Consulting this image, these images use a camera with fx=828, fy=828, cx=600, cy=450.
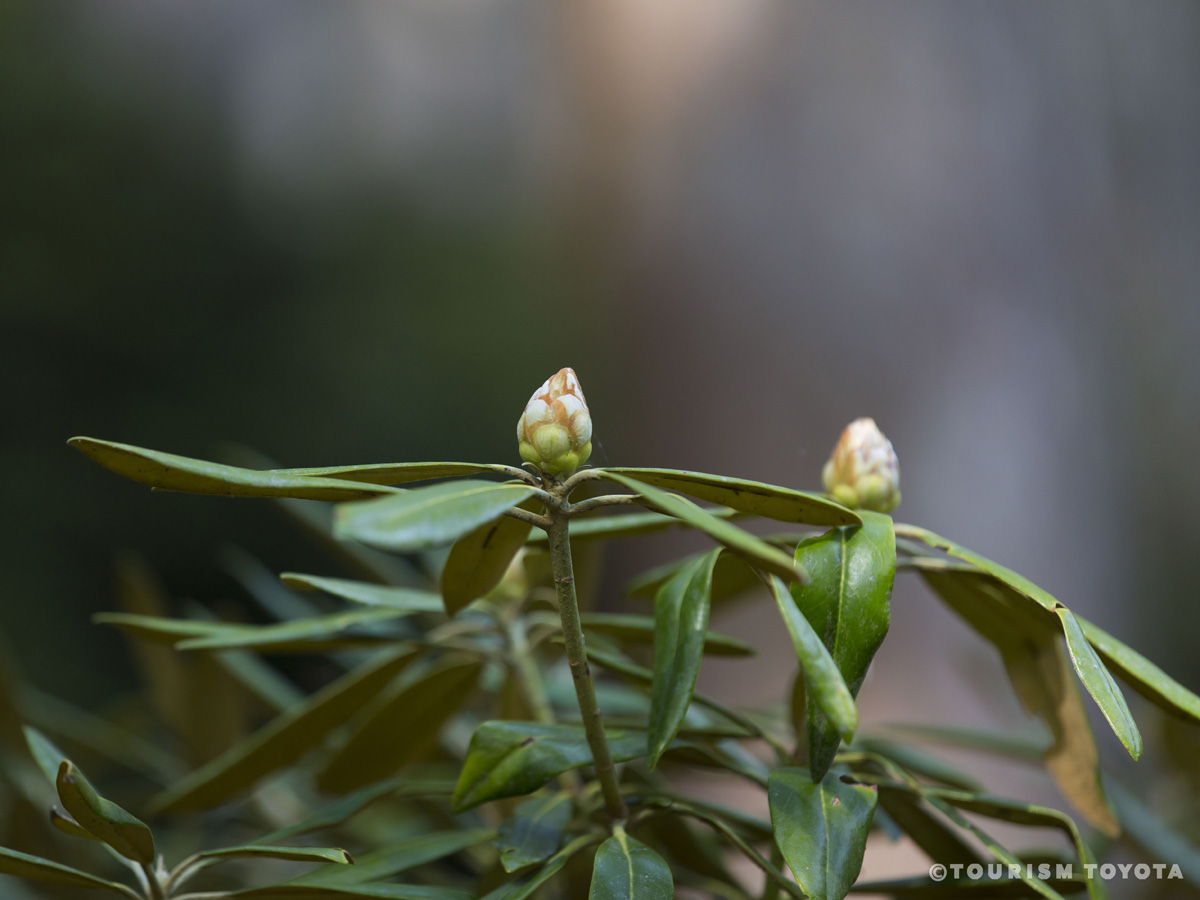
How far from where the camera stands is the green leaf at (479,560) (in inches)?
13.0

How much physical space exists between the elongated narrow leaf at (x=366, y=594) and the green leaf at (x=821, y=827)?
0.19 meters

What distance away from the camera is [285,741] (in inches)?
17.6

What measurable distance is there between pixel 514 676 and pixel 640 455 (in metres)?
0.83

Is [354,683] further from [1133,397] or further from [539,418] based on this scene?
[1133,397]

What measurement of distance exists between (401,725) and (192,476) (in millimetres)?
268

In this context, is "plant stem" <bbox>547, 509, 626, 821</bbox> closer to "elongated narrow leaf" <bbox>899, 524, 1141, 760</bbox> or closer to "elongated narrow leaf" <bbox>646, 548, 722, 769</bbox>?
"elongated narrow leaf" <bbox>646, 548, 722, 769</bbox>

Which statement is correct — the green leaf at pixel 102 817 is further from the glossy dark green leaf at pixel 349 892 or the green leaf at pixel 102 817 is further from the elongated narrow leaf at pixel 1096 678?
the elongated narrow leaf at pixel 1096 678

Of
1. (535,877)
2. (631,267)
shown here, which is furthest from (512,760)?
(631,267)

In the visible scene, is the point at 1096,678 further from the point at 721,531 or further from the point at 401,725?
the point at 401,725

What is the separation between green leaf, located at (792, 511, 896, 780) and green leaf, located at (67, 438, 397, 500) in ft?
0.49

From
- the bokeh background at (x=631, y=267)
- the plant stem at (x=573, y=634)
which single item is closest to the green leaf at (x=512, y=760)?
the plant stem at (x=573, y=634)

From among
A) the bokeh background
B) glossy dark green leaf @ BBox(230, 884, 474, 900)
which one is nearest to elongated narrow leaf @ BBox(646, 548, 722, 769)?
glossy dark green leaf @ BBox(230, 884, 474, 900)

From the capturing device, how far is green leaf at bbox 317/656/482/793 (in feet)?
1.54

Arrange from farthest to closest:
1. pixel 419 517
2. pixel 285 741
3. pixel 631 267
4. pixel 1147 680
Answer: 1. pixel 631 267
2. pixel 285 741
3. pixel 1147 680
4. pixel 419 517
